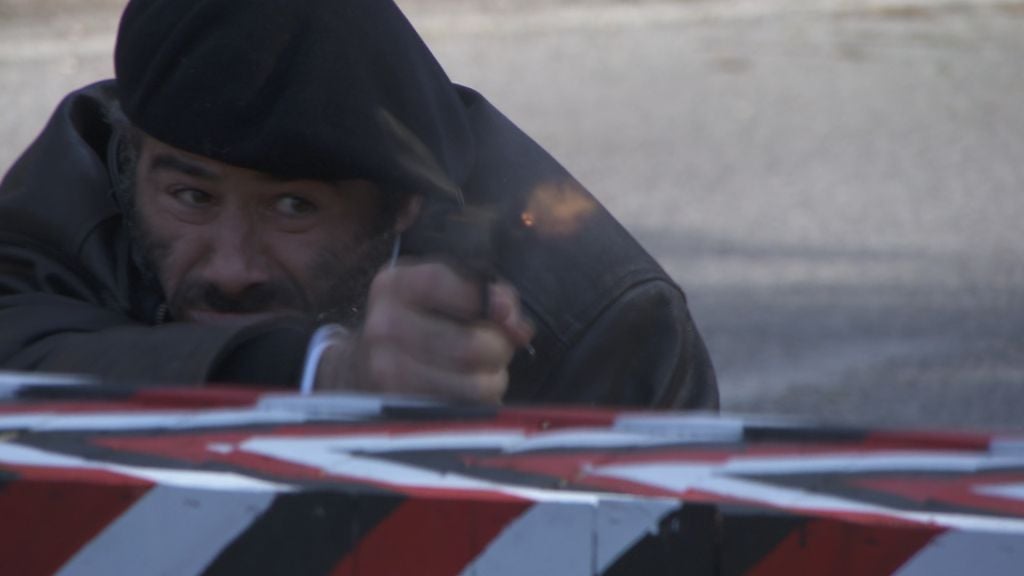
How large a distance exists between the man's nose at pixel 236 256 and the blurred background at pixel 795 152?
2451mm

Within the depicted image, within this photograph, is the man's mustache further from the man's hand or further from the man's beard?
the man's hand

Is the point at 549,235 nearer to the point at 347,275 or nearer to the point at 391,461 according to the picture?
the point at 347,275

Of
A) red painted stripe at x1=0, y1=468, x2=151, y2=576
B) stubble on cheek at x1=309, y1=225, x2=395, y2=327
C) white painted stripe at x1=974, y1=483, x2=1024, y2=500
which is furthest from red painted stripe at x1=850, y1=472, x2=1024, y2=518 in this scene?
stubble on cheek at x1=309, y1=225, x2=395, y2=327

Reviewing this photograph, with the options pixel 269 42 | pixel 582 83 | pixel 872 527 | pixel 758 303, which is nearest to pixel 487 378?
pixel 872 527

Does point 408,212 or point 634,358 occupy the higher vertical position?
point 408,212

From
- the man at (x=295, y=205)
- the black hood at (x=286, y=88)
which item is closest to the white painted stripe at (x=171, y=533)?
the man at (x=295, y=205)

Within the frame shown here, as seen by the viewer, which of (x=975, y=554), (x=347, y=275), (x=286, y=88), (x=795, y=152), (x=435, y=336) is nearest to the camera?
(x=975, y=554)

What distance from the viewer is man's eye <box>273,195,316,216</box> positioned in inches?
A: 84.8

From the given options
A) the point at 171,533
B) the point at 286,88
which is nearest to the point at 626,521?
the point at 171,533

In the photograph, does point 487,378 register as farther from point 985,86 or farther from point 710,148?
point 985,86

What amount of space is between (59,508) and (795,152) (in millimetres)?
6479

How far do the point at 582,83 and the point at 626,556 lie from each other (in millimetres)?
7302

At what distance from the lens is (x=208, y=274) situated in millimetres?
2121

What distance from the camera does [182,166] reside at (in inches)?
84.6
